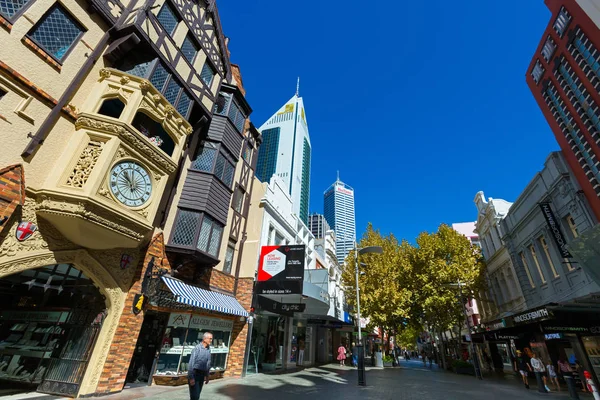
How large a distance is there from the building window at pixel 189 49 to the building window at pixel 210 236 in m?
7.06

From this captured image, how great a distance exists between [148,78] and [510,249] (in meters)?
26.9

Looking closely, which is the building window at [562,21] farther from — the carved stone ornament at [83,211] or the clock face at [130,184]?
the carved stone ornament at [83,211]

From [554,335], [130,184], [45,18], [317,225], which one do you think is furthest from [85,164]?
[317,225]

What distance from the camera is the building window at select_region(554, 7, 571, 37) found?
16236mm

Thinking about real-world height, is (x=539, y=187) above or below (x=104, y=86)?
above

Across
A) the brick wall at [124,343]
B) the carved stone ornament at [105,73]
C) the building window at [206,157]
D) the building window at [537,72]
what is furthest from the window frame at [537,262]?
the carved stone ornament at [105,73]

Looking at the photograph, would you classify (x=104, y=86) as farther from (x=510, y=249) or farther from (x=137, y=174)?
(x=510, y=249)

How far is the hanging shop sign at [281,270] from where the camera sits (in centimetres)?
1447

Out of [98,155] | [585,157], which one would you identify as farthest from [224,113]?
[585,157]

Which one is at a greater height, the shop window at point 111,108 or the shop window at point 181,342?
the shop window at point 111,108

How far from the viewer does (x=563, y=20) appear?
16562 mm

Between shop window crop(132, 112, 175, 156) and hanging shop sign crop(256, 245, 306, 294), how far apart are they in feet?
24.8

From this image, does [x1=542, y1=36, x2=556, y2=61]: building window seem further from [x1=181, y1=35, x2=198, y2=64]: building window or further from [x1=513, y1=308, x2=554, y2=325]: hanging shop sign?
[x1=181, y1=35, x2=198, y2=64]: building window

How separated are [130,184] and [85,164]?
126cm
